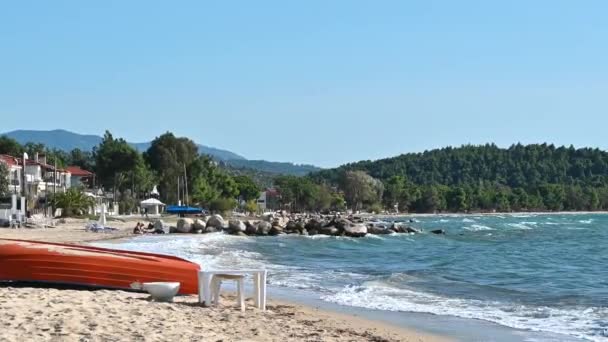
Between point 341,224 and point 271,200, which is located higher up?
point 271,200

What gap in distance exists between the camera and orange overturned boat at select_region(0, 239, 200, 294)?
50.9ft

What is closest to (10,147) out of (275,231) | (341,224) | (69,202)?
(69,202)

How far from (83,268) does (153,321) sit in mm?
4065

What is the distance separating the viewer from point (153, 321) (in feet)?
39.5

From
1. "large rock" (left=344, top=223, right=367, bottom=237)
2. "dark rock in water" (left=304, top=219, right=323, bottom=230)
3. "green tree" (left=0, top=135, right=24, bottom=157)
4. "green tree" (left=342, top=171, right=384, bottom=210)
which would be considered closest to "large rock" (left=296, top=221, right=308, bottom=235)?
"dark rock in water" (left=304, top=219, right=323, bottom=230)

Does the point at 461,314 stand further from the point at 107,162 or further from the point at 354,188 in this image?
the point at 354,188

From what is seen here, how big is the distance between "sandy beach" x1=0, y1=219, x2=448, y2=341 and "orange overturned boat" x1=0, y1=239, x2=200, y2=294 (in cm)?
38

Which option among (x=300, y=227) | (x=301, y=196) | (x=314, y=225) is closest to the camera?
(x=300, y=227)

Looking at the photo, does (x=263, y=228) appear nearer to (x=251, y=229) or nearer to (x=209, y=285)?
(x=251, y=229)

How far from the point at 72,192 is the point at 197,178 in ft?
120

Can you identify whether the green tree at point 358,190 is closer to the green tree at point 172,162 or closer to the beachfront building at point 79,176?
the green tree at point 172,162

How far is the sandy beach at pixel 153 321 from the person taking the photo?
420 inches

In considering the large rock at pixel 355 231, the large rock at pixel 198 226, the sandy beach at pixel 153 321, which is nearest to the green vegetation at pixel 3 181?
the large rock at pixel 198 226

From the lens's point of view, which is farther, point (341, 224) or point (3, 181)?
point (3, 181)
